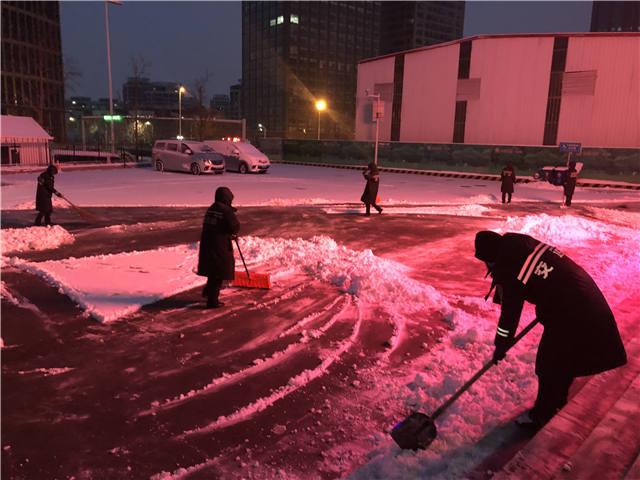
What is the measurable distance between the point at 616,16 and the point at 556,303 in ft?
734

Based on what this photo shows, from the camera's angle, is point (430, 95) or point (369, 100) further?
point (369, 100)

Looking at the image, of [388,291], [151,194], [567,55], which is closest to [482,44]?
[567,55]

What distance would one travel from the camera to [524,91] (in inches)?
1415

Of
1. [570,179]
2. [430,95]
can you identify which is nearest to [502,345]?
Result: [570,179]

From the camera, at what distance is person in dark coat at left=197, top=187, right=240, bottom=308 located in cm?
606

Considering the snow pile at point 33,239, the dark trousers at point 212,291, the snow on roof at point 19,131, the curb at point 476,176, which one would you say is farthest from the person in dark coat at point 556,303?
the snow on roof at point 19,131

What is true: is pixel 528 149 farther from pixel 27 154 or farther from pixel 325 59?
pixel 325 59

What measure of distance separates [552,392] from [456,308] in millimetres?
2966

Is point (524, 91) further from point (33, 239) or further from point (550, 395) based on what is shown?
point (550, 395)

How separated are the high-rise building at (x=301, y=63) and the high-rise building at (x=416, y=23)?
2362cm

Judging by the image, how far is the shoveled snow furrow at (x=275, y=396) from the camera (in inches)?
150

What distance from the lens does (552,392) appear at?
3.63m

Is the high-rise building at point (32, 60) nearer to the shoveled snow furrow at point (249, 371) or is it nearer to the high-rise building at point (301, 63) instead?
the high-rise building at point (301, 63)

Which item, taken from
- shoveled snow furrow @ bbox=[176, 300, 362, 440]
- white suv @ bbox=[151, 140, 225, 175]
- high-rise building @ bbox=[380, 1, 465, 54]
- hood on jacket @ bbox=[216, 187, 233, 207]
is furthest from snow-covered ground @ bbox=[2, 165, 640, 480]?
high-rise building @ bbox=[380, 1, 465, 54]
